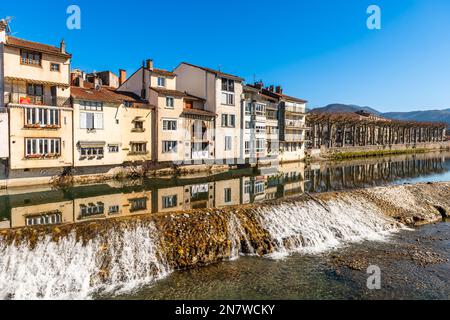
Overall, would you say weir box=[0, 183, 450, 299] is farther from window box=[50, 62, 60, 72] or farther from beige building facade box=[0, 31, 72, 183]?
window box=[50, 62, 60, 72]

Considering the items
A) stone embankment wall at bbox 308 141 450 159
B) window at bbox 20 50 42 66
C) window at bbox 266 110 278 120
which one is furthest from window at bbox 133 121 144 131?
stone embankment wall at bbox 308 141 450 159

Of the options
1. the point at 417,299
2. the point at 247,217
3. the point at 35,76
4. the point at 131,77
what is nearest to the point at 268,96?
the point at 131,77

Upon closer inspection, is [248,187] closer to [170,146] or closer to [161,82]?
[170,146]

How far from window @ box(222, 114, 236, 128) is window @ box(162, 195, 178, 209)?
22.8 metres

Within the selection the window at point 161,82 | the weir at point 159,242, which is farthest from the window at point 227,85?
the weir at point 159,242

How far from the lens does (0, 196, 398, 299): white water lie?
37.4 ft

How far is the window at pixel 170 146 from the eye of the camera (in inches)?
1543

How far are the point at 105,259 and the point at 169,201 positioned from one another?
37.8 ft

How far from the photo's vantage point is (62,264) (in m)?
12.1

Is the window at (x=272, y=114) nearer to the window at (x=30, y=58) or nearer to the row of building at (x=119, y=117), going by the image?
the row of building at (x=119, y=117)

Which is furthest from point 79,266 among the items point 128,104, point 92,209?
point 128,104

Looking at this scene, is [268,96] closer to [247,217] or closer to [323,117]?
[323,117]

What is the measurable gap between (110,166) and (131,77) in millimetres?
14411

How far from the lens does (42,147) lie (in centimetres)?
2895
